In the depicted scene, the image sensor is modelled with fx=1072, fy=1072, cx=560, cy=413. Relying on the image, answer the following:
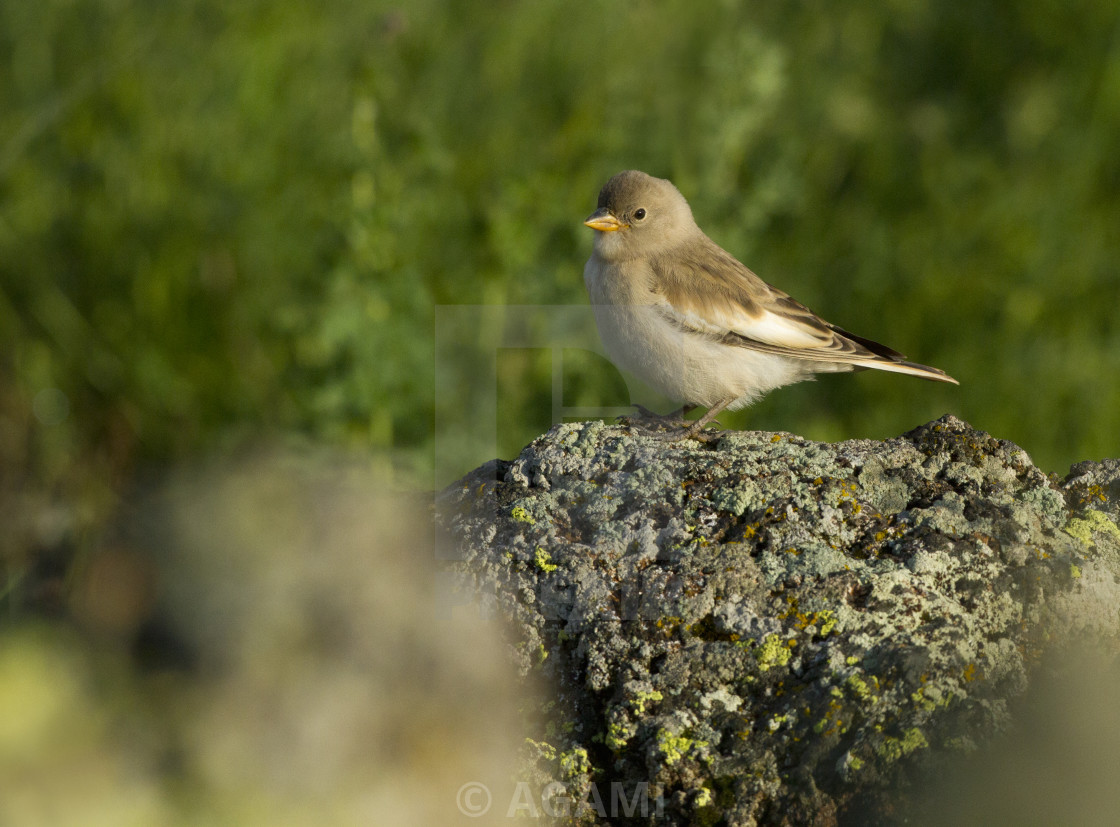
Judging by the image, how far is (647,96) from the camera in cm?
717

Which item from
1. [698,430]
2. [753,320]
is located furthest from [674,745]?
[753,320]

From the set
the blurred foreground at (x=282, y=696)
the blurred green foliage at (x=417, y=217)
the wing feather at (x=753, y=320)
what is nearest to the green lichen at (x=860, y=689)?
the blurred foreground at (x=282, y=696)

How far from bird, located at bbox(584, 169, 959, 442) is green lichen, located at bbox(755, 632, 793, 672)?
4.81 feet

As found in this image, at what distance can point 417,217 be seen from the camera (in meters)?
6.04

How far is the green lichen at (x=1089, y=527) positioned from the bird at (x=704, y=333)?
1.22m

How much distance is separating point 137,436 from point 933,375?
4304mm

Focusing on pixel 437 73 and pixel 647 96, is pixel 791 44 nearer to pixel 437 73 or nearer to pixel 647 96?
A: pixel 647 96

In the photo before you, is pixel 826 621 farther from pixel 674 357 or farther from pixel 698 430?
pixel 674 357

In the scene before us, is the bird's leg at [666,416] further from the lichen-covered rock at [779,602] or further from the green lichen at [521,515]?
the green lichen at [521,515]

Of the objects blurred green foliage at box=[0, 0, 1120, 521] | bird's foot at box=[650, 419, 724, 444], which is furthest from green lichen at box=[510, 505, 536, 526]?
blurred green foliage at box=[0, 0, 1120, 521]

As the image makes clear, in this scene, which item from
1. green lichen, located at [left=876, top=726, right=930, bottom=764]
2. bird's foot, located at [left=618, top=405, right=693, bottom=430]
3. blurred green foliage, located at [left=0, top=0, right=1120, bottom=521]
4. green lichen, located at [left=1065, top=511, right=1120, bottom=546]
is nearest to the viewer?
green lichen, located at [left=876, top=726, right=930, bottom=764]

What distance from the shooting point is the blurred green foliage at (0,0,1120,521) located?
5871mm

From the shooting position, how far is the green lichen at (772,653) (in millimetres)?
2561

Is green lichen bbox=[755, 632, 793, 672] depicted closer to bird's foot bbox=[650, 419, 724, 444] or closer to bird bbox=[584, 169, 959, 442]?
bird's foot bbox=[650, 419, 724, 444]
